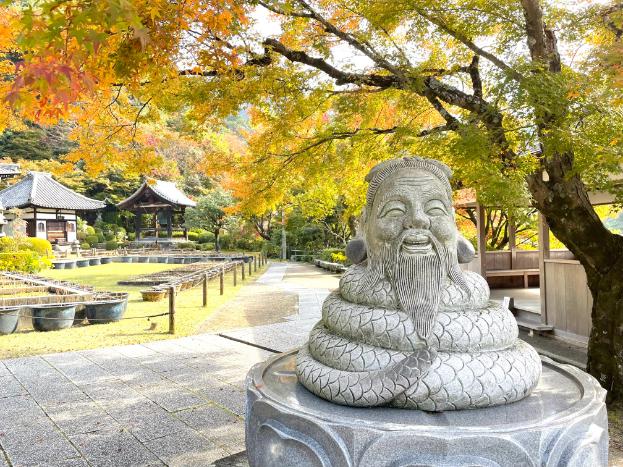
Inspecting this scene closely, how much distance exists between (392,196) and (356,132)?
15.2 feet

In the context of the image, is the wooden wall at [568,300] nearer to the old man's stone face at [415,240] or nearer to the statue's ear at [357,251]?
the statue's ear at [357,251]

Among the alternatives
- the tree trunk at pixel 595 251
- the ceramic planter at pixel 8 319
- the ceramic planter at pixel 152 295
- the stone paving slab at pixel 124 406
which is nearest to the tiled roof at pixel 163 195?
the ceramic planter at pixel 152 295

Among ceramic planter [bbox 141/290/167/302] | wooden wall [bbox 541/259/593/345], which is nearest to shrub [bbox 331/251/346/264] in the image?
ceramic planter [bbox 141/290/167/302]

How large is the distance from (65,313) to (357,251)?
27.2 feet

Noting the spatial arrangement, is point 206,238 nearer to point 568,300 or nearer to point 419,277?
point 568,300

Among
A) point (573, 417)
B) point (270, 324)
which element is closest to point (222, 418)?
point (573, 417)

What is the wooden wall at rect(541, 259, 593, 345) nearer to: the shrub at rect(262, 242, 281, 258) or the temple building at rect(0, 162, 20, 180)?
the shrub at rect(262, 242, 281, 258)

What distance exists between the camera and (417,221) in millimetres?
2863

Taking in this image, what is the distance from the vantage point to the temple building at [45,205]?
30328 mm

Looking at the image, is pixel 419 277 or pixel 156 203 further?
pixel 156 203

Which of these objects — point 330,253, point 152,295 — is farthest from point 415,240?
point 330,253

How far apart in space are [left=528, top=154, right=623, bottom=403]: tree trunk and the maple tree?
0.01m

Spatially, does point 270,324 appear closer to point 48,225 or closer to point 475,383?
point 475,383

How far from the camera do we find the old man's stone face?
2.81m
